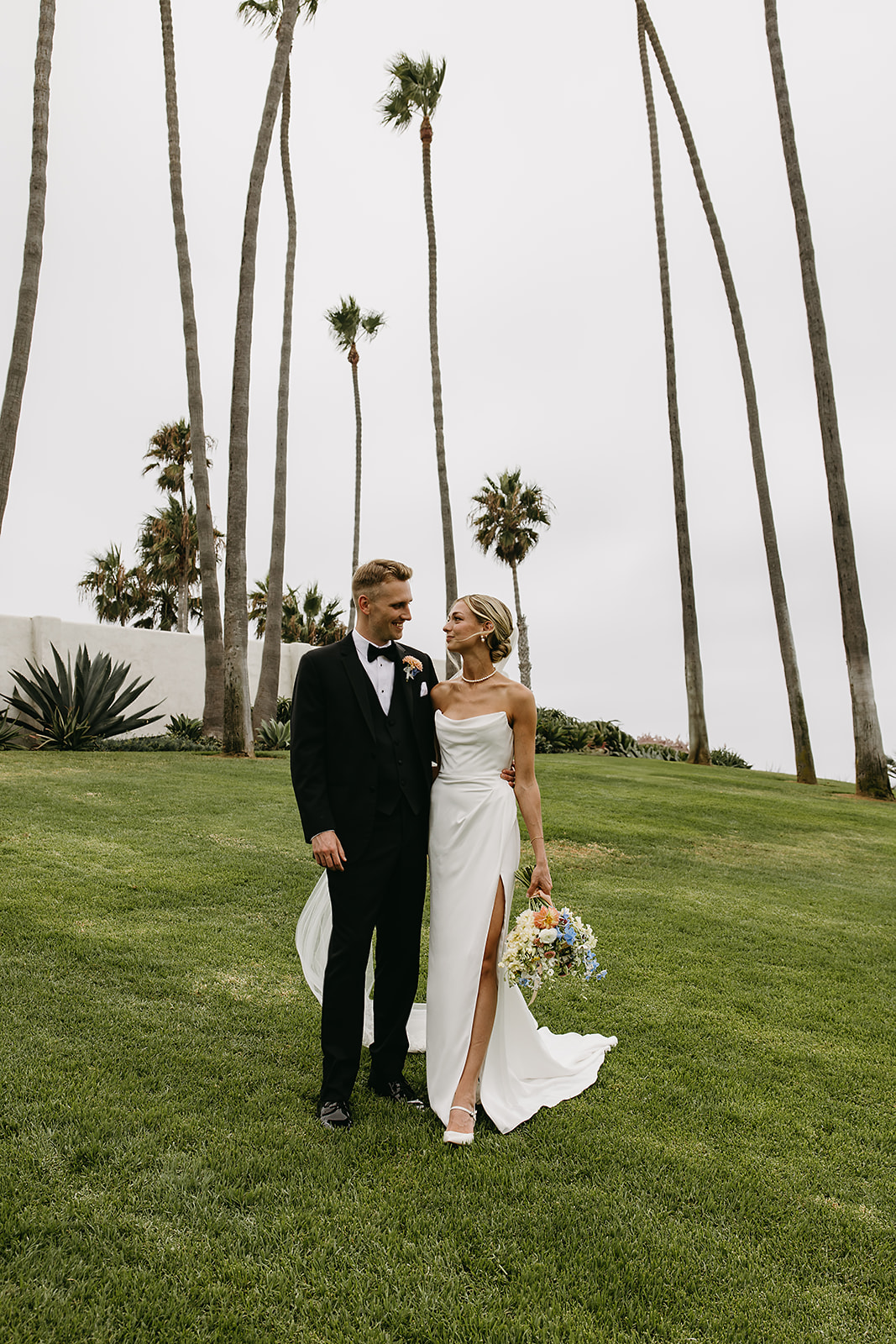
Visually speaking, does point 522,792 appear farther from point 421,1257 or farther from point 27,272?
point 27,272

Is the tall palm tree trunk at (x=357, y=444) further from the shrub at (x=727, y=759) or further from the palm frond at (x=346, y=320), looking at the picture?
the shrub at (x=727, y=759)

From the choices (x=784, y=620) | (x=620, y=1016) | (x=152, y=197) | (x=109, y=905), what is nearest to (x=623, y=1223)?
(x=620, y=1016)

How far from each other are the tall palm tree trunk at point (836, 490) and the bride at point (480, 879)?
15.4m

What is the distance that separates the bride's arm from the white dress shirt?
548 millimetres

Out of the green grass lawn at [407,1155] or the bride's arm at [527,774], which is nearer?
the green grass lawn at [407,1155]

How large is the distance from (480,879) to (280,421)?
61.7ft

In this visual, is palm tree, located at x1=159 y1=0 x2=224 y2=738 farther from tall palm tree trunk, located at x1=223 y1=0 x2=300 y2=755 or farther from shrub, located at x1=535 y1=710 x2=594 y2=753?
shrub, located at x1=535 y1=710 x2=594 y2=753

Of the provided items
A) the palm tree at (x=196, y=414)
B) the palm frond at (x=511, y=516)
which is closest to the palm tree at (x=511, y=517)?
the palm frond at (x=511, y=516)

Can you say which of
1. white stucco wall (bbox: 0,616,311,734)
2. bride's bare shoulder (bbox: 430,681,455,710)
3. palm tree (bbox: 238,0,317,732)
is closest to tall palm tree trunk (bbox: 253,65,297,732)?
palm tree (bbox: 238,0,317,732)

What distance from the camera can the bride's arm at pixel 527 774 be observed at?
154 inches

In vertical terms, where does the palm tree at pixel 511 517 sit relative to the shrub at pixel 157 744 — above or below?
above

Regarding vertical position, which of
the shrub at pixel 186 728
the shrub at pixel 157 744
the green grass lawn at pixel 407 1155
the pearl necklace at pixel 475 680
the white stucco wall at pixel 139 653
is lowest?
the green grass lawn at pixel 407 1155

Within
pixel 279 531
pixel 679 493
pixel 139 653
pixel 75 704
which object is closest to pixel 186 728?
pixel 75 704

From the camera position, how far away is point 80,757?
551 inches
